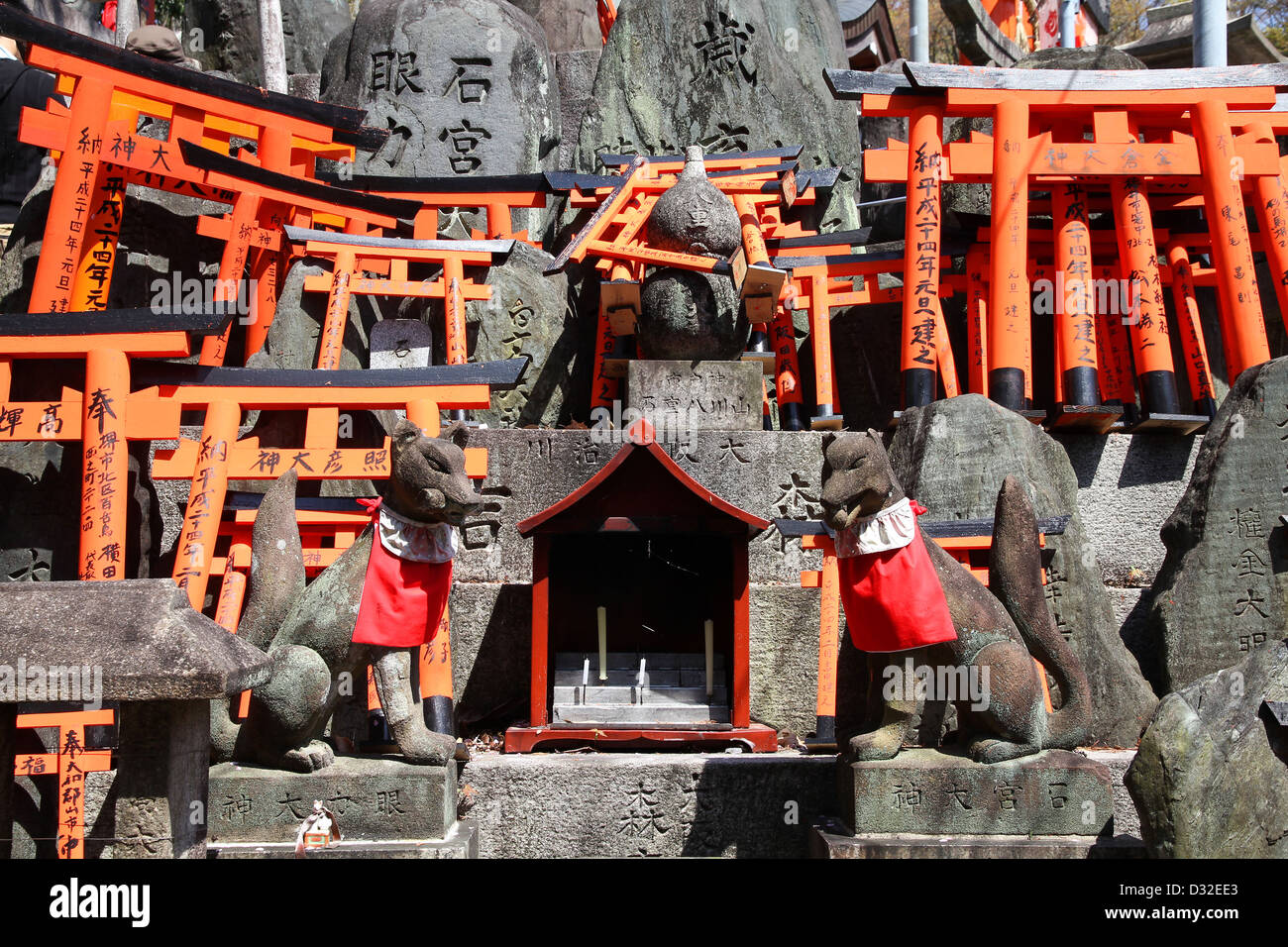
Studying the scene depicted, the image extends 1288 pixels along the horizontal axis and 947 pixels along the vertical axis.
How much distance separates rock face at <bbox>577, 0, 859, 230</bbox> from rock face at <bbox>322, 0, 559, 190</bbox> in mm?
762

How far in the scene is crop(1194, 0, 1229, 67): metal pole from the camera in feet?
42.1

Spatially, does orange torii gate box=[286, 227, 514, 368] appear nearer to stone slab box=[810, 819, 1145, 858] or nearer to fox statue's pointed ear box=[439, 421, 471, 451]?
fox statue's pointed ear box=[439, 421, 471, 451]

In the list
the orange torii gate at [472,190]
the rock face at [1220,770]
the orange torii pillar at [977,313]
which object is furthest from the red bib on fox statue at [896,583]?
the orange torii gate at [472,190]

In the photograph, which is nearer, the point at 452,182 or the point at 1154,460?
the point at 1154,460

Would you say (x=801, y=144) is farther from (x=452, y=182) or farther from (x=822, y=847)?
(x=822, y=847)

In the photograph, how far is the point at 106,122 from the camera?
8.77 m

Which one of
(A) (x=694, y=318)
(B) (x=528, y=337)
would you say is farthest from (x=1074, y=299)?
(B) (x=528, y=337)

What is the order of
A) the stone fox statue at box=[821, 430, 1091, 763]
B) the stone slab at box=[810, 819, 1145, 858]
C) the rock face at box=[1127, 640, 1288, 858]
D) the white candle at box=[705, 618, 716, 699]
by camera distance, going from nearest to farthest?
the rock face at box=[1127, 640, 1288, 858] → the stone slab at box=[810, 819, 1145, 858] → the stone fox statue at box=[821, 430, 1091, 763] → the white candle at box=[705, 618, 716, 699]

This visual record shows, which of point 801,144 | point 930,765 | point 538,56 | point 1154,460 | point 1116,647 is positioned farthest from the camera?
point 538,56

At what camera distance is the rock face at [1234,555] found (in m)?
6.75

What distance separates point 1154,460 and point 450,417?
5.66 m

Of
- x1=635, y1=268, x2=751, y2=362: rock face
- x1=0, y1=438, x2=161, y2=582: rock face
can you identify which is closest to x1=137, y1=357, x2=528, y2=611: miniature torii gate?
x1=0, y1=438, x2=161, y2=582: rock face

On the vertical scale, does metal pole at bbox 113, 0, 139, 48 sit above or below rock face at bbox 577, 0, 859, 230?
above

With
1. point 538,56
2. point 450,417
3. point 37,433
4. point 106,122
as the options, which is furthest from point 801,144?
point 37,433
